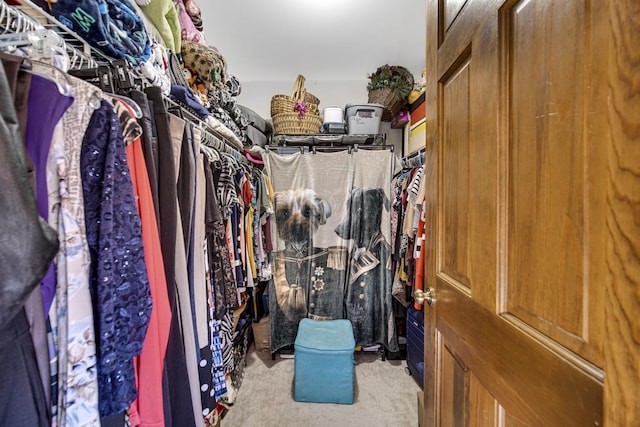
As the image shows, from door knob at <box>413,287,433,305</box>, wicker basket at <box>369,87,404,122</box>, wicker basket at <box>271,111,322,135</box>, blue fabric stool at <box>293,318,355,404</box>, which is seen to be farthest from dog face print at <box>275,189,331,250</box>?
door knob at <box>413,287,433,305</box>

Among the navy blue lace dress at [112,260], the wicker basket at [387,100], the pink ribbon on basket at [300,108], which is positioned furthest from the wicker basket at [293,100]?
the navy blue lace dress at [112,260]

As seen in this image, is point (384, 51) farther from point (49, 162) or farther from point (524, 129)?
point (49, 162)

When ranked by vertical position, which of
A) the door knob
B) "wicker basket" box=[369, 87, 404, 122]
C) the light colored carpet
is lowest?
the light colored carpet

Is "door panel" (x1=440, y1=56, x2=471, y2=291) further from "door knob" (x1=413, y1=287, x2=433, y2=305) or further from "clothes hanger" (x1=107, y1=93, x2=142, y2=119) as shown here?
"clothes hanger" (x1=107, y1=93, x2=142, y2=119)

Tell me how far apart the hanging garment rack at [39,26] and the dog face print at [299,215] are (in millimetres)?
1655

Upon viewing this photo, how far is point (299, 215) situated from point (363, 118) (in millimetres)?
1081

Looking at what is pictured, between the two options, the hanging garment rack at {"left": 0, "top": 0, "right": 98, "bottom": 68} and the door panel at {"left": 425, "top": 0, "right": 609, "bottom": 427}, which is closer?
the door panel at {"left": 425, "top": 0, "right": 609, "bottom": 427}

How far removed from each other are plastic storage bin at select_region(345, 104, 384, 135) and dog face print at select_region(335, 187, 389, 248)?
0.56 metres

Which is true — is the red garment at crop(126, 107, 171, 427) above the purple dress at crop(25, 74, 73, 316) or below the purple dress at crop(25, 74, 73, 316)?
below

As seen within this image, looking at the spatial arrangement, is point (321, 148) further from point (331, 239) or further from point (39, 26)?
point (39, 26)

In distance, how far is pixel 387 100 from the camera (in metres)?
2.47

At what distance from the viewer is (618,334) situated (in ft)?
1.09

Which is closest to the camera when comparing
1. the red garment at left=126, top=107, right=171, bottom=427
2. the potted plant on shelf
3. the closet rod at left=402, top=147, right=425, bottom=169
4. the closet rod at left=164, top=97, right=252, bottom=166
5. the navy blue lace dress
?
the navy blue lace dress

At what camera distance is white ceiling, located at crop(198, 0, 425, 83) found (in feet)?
5.79
